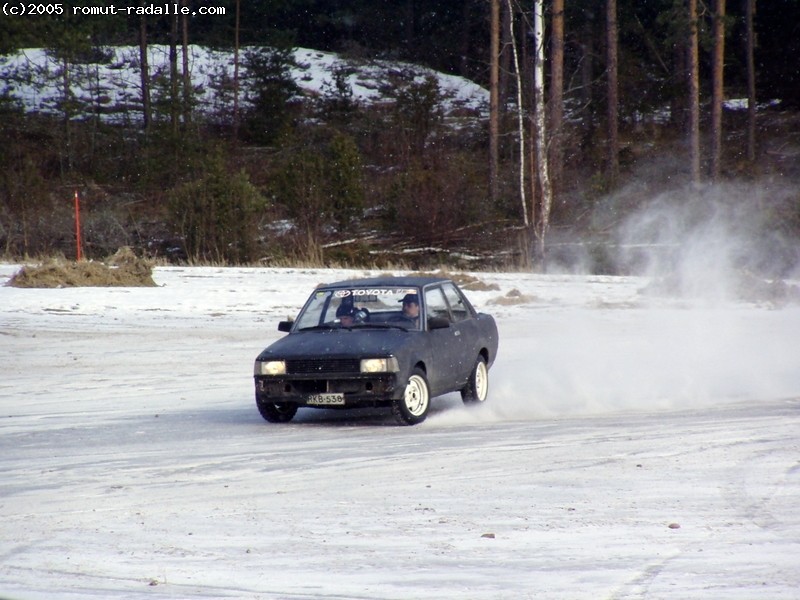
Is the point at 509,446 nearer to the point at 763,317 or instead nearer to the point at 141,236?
the point at 763,317

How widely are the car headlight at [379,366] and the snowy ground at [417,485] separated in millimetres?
624

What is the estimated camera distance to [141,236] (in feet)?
131

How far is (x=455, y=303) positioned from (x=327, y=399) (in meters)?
2.49

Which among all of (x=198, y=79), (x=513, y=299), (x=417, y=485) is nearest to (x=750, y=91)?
(x=513, y=299)

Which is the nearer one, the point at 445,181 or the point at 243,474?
the point at 243,474

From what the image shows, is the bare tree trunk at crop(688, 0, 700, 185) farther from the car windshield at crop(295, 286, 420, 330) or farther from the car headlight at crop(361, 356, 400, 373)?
the car headlight at crop(361, 356, 400, 373)

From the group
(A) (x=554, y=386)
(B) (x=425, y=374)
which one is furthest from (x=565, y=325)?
(B) (x=425, y=374)

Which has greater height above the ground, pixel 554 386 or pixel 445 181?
pixel 445 181

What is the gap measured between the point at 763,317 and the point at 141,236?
24.8 meters

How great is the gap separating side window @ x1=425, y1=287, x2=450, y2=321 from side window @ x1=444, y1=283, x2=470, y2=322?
0.47 ft

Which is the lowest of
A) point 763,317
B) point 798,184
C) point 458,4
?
point 763,317

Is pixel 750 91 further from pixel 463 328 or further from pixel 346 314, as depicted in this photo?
pixel 346 314

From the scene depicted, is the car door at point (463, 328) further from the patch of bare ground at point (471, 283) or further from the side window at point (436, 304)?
the patch of bare ground at point (471, 283)

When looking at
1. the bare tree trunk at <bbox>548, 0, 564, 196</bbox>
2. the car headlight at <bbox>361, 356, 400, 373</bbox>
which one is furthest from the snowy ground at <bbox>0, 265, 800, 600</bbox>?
the bare tree trunk at <bbox>548, 0, 564, 196</bbox>
